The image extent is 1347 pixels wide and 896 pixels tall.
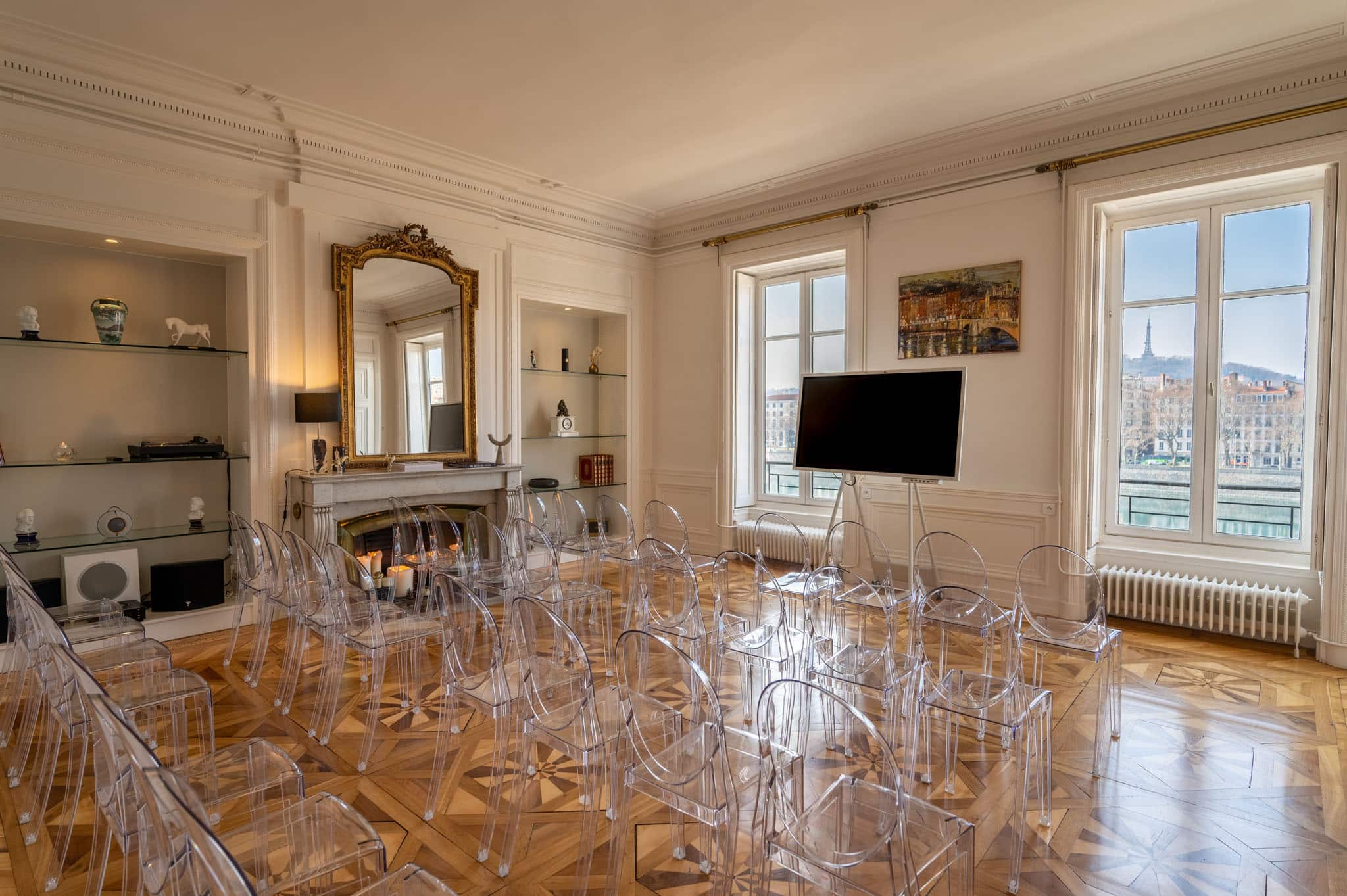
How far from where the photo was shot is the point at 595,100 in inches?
178

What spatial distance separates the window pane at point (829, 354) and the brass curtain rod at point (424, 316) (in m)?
3.18

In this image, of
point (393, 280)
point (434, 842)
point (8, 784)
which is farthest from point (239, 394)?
point (434, 842)

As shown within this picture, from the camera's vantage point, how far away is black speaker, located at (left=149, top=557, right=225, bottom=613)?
4.36 m

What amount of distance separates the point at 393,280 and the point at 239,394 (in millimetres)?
1338

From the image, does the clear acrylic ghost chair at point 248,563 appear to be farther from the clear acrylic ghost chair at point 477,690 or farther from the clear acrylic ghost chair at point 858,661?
the clear acrylic ghost chair at point 858,661

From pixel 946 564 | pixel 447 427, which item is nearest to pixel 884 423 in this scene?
pixel 946 564

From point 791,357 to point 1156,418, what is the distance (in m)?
2.97

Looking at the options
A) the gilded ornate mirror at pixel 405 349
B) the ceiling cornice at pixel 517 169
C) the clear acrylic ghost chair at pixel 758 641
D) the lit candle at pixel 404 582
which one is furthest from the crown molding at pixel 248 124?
the clear acrylic ghost chair at pixel 758 641

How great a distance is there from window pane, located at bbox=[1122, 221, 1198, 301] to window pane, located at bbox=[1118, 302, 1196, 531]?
0.12 metres

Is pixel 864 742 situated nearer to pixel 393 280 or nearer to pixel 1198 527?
pixel 1198 527

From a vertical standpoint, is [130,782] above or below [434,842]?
above

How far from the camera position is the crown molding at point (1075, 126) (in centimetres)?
395

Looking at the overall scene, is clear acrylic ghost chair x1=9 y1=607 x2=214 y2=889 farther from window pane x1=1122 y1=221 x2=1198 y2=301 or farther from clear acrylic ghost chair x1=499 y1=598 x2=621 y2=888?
window pane x1=1122 y1=221 x2=1198 y2=301

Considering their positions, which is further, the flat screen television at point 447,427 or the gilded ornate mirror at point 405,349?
the flat screen television at point 447,427
